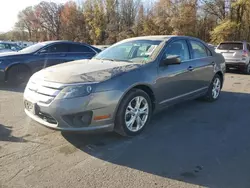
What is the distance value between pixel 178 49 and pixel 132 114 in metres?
1.78

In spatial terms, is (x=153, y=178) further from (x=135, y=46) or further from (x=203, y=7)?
(x=203, y=7)

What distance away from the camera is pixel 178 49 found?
5082 mm

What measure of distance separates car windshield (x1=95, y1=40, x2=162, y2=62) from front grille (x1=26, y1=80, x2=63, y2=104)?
1479 millimetres

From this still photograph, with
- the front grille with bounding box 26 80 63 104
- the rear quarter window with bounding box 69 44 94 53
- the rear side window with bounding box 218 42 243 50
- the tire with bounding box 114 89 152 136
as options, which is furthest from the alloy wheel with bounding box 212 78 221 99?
the rear side window with bounding box 218 42 243 50

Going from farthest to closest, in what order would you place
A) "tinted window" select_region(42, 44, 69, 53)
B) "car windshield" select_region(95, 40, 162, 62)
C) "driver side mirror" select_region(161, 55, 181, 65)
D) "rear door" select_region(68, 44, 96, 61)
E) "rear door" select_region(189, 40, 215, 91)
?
"rear door" select_region(68, 44, 96, 61) → "tinted window" select_region(42, 44, 69, 53) → "rear door" select_region(189, 40, 215, 91) → "car windshield" select_region(95, 40, 162, 62) → "driver side mirror" select_region(161, 55, 181, 65)

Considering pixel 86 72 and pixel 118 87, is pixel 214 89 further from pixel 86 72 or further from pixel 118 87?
pixel 86 72

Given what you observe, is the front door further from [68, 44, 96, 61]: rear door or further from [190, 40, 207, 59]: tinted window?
[68, 44, 96, 61]: rear door

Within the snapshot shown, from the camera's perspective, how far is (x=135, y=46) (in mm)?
4988

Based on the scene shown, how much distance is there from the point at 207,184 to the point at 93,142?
169 cm

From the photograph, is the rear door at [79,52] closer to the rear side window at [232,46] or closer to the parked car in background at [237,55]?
the parked car in background at [237,55]

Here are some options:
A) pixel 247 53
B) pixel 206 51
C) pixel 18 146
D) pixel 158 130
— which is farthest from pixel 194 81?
pixel 247 53

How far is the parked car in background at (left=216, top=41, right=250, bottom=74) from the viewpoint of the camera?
1197 cm

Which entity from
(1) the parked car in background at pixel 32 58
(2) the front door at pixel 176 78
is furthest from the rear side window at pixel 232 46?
(2) the front door at pixel 176 78

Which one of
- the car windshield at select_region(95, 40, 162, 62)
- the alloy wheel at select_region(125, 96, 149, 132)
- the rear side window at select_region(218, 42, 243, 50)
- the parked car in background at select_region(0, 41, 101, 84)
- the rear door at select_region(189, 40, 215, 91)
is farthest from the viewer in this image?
the rear side window at select_region(218, 42, 243, 50)
